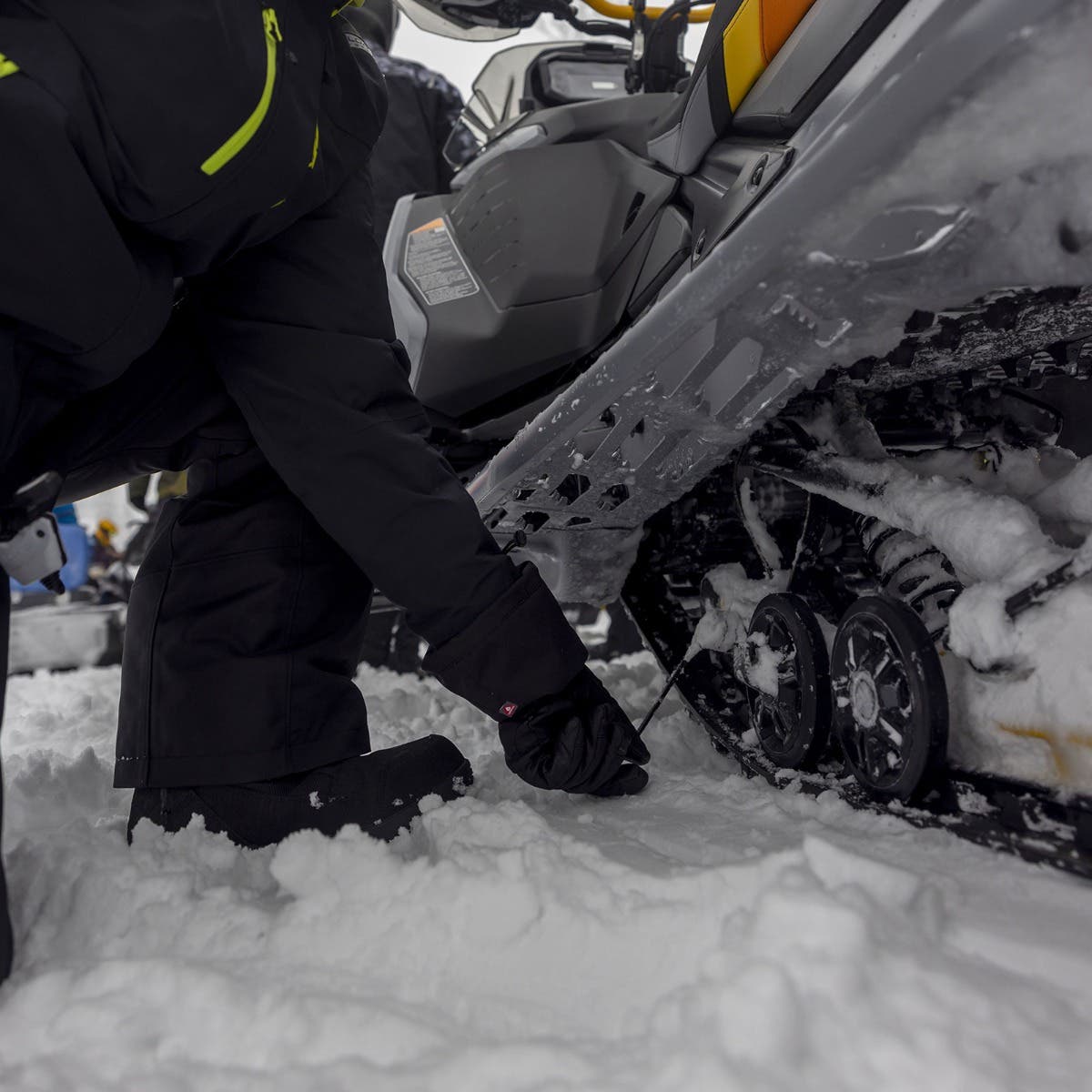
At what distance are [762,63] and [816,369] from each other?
A: 1.31 ft

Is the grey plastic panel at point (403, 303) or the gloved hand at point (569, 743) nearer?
the gloved hand at point (569, 743)

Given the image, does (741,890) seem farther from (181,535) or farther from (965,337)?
(181,535)

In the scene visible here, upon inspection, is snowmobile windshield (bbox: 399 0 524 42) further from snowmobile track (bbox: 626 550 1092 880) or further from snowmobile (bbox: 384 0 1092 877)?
snowmobile track (bbox: 626 550 1092 880)

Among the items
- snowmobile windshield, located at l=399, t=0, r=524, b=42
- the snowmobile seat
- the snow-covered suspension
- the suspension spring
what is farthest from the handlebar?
the suspension spring

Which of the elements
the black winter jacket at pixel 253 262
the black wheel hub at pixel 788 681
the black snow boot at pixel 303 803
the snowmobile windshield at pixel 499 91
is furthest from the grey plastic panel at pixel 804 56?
the snowmobile windshield at pixel 499 91

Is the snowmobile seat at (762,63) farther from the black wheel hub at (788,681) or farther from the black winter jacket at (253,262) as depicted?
the black wheel hub at (788,681)

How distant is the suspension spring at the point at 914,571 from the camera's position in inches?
43.4

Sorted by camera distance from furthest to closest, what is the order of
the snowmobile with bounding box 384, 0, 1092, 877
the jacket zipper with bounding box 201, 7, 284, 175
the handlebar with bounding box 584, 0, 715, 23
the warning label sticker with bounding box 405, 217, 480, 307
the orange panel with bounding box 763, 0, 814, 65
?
the handlebar with bounding box 584, 0, 715, 23
the warning label sticker with bounding box 405, 217, 480, 307
the orange panel with bounding box 763, 0, 814, 65
the jacket zipper with bounding box 201, 7, 284, 175
the snowmobile with bounding box 384, 0, 1092, 877

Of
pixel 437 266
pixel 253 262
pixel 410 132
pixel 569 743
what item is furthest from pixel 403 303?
pixel 410 132

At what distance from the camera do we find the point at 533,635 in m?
1.17

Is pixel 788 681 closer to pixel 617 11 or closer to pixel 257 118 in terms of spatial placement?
pixel 257 118

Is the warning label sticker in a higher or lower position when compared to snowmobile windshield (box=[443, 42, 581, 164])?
lower

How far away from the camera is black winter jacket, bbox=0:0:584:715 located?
79 cm

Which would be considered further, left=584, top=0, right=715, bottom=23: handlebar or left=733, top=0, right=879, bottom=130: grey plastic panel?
left=584, top=0, right=715, bottom=23: handlebar
